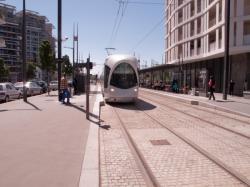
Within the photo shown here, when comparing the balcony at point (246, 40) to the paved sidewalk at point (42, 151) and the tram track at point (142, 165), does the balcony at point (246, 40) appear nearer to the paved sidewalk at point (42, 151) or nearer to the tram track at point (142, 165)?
the paved sidewalk at point (42, 151)

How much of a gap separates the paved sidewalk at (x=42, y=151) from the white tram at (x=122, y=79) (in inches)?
370

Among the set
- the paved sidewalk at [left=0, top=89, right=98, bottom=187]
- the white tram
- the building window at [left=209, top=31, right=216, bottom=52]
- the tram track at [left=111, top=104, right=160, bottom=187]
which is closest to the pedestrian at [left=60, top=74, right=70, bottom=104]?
the white tram

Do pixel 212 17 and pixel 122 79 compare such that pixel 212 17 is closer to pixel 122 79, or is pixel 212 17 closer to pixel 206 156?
pixel 122 79

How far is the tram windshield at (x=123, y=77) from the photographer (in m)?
23.1

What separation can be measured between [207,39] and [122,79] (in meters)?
26.5

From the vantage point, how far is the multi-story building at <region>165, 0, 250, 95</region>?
38.0 m

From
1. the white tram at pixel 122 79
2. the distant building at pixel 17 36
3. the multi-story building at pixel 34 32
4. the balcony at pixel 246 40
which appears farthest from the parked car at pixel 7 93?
the multi-story building at pixel 34 32

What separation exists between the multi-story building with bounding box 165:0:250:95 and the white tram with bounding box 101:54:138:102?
15.8m

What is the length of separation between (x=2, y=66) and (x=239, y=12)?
194 ft

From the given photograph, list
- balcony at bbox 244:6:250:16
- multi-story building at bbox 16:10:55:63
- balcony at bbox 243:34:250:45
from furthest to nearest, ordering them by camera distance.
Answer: multi-story building at bbox 16:10:55:63
balcony at bbox 244:6:250:16
balcony at bbox 243:34:250:45

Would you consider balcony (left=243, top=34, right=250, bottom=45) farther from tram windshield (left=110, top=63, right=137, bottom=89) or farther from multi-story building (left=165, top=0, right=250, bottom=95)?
tram windshield (left=110, top=63, right=137, bottom=89)

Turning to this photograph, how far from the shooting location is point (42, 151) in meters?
8.30

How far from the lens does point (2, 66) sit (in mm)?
83000

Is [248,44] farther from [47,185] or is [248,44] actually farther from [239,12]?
[47,185]
